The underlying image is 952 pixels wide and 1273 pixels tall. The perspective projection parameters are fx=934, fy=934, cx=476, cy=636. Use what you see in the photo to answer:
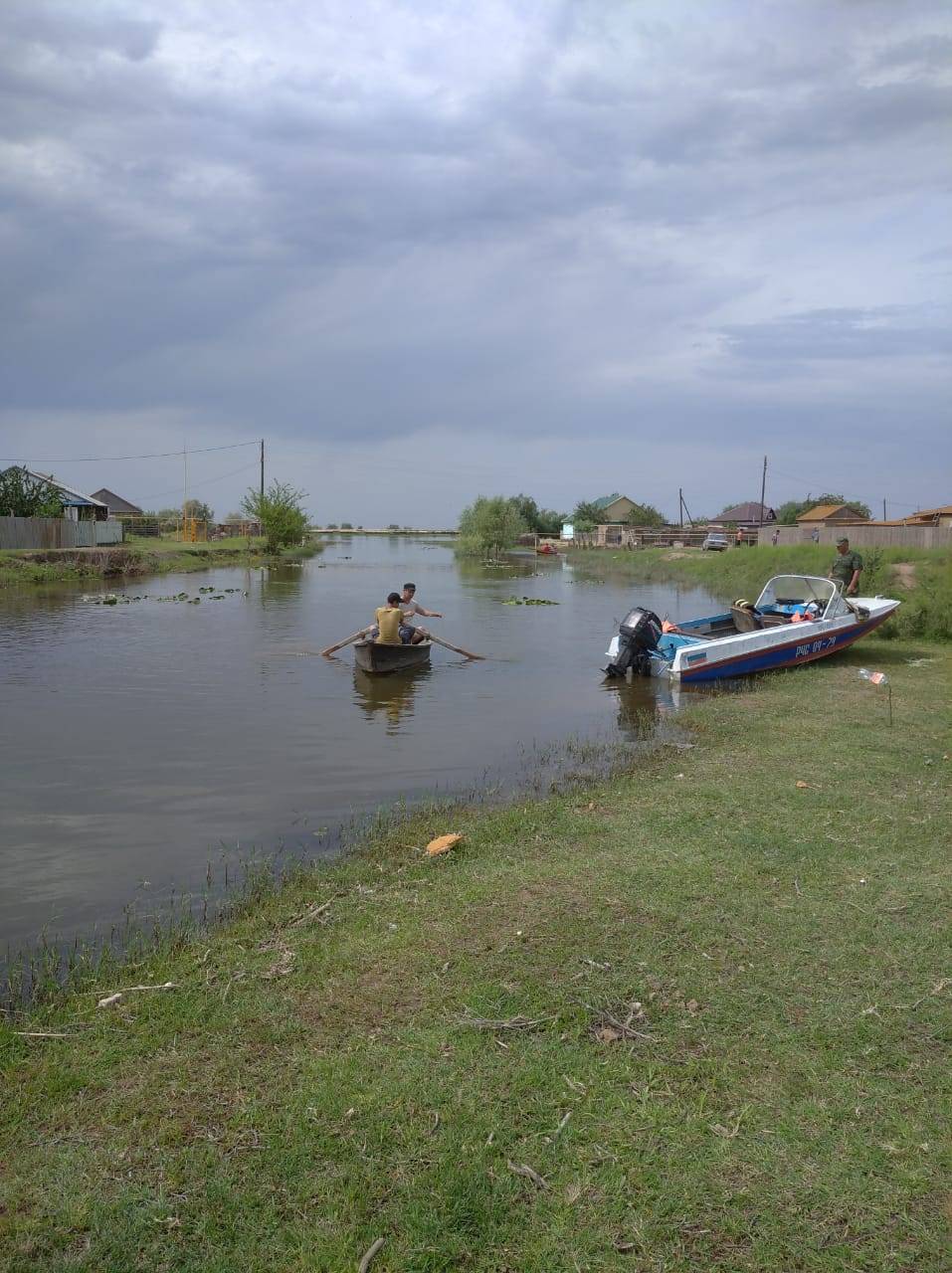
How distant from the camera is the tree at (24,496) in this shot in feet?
148

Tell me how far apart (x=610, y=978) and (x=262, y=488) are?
72.7 metres

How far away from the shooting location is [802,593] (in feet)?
65.3

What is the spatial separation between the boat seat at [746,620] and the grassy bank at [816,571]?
4.84 m

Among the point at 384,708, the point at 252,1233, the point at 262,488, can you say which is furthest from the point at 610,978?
the point at 262,488

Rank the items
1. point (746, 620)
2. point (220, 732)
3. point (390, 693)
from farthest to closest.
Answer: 1. point (746, 620)
2. point (390, 693)
3. point (220, 732)

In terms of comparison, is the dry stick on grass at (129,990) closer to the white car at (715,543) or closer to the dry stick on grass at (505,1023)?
the dry stick on grass at (505,1023)

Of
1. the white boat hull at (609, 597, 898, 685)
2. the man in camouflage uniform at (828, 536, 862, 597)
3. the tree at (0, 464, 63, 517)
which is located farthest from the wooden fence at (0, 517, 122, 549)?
the man in camouflage uniform at (828, 536, 862, 597)

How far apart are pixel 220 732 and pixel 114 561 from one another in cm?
3265

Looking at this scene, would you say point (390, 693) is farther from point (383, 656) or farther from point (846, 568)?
point (846, 568)

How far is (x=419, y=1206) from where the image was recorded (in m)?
3.25

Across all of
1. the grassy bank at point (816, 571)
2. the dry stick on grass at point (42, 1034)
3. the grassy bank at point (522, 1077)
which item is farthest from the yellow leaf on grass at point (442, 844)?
the grassy bank at point (816, 571)

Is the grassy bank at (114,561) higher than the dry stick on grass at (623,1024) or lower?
higher

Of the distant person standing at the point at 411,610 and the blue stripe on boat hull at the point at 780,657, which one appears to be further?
the distant person standing at the point at 411,610

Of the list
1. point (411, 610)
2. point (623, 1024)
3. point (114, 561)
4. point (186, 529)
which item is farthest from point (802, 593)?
point (186, 529)
